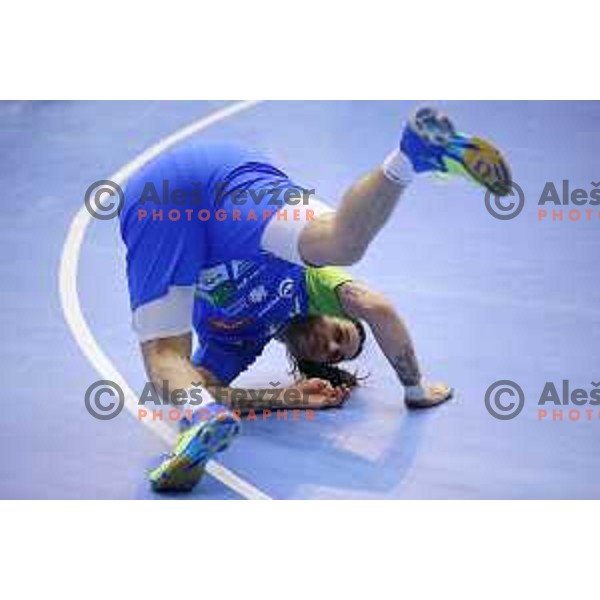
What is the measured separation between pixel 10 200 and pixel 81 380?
70.5 inches

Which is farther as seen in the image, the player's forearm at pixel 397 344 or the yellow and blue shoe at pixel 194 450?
the player's forearm at pixel 397 344

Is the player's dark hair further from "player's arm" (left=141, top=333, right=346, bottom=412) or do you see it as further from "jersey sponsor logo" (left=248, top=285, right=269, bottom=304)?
"jersey sponsor logo" (left=248, top=285, right=269, bottom=304)

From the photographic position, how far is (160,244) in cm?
565

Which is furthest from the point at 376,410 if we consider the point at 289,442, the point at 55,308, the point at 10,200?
the point at 10,200

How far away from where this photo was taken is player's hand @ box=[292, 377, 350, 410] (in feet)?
19.9

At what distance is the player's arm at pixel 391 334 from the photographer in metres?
5.89

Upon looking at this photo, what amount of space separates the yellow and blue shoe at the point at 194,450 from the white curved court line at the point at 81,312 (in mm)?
178

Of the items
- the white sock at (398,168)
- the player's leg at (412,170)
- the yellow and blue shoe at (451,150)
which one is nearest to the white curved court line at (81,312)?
the player's leg at (412,170)

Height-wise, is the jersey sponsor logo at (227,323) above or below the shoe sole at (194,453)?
above

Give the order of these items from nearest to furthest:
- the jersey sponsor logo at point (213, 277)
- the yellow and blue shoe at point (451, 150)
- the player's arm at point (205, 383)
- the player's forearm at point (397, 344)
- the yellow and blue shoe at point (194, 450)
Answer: the yellow and blue shoe at point (451, 150) < the yellow and blue shoe at point (194, 450) < the player's arm at point (205, 383) < the jersey sponsor logo at point (213, 277) < the player's forearm at point (397, 344)

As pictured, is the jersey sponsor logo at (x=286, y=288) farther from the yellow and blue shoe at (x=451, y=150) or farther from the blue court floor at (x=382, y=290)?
the yellow and blue shoe at (x=451, y=150)

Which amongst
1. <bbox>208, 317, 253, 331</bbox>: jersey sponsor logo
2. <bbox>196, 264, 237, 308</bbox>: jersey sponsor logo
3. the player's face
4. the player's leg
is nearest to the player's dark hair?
the player's face
